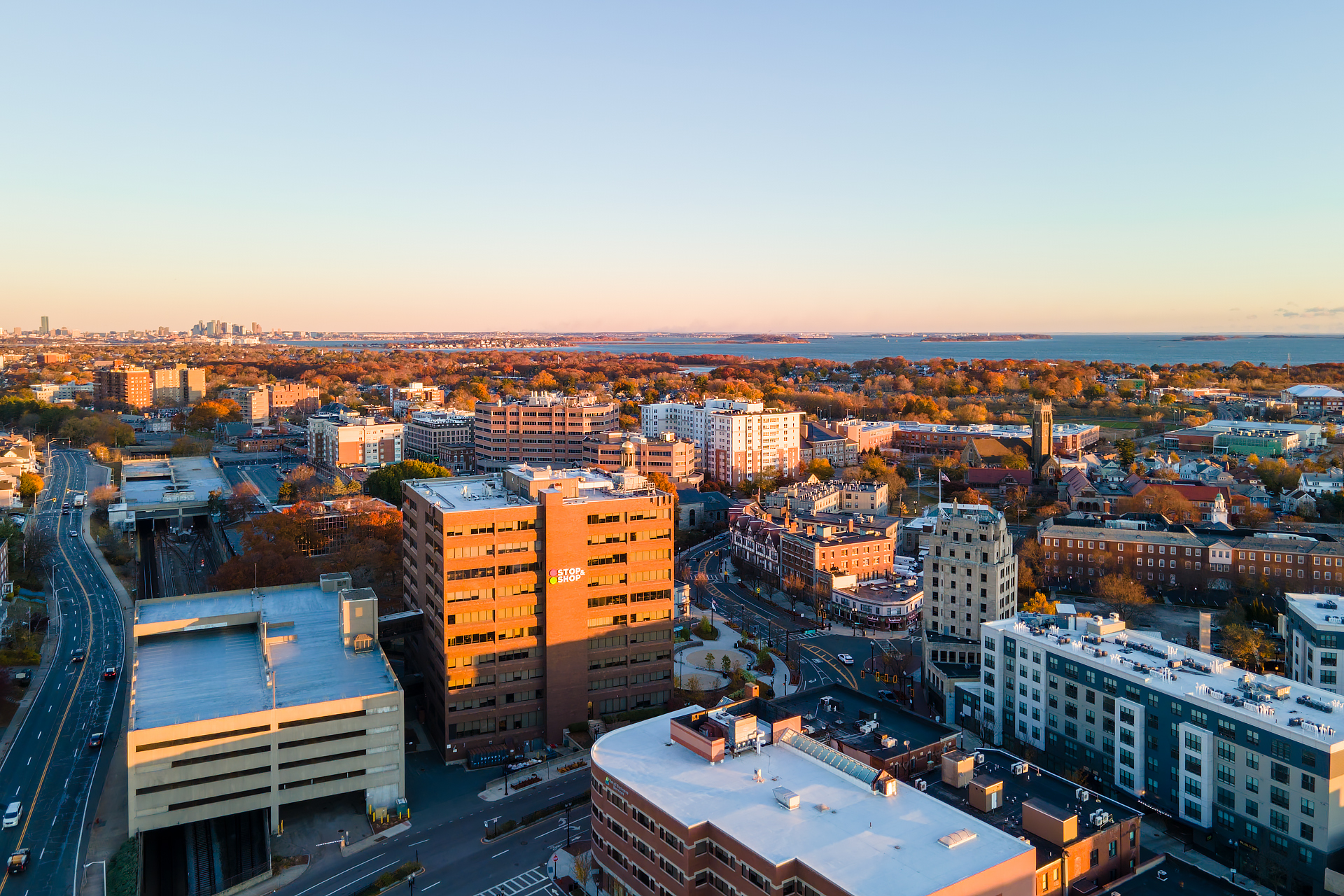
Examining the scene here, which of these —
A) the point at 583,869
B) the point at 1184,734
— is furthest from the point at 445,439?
the point at 1184,734

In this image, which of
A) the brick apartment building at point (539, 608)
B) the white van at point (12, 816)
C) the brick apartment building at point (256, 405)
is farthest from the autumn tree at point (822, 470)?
the brick apartment building at point (256, 405)

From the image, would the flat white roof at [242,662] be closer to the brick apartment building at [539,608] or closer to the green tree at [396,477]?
the brick apartment building at [539,608]

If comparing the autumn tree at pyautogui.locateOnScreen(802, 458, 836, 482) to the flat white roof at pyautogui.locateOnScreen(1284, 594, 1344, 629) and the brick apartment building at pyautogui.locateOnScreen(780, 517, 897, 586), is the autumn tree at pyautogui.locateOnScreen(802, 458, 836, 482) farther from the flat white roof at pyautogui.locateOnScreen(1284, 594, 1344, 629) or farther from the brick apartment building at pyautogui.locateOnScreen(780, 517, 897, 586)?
the flat white roof at pyautogui.locateOnScreen(1284, 594, 1344, 629)

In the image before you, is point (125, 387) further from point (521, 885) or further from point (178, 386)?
point (521, 885)

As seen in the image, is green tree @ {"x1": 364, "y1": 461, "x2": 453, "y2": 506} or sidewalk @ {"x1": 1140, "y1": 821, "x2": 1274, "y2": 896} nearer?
sidewalk @ {"x1": 1140, "y1": 821, "x2": 1274, "y2": 896}

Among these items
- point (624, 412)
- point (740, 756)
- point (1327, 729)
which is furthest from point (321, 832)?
point (624, 412)

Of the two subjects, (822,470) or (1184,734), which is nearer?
(1184,734)

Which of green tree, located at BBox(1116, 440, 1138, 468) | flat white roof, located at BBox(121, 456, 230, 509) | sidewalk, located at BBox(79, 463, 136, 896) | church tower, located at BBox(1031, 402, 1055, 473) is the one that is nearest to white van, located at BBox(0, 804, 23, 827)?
sidewalk, located at BBox(79, 463, 136, 896)
